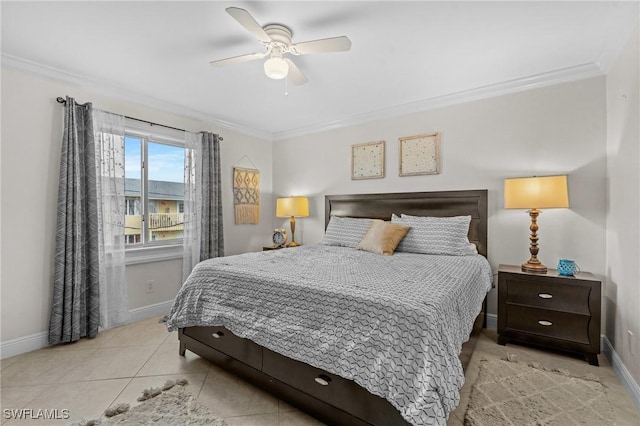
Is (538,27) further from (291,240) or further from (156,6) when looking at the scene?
(291,240)

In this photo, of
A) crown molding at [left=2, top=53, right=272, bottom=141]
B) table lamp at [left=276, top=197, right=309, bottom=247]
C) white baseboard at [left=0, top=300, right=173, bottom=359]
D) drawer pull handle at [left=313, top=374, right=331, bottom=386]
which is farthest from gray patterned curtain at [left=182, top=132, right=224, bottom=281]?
drawer pull handle at [left=313, top=374, right=331, bottom=386]

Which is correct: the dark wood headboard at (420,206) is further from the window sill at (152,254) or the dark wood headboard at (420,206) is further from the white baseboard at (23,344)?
the white baseboard at (23,344)

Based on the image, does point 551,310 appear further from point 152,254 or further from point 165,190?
point 165,190

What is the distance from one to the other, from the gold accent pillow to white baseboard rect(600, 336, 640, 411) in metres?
1.81

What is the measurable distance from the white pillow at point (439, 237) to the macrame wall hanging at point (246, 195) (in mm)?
2334

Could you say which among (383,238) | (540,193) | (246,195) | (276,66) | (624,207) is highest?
(276,66)

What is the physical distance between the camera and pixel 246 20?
5.69 feet

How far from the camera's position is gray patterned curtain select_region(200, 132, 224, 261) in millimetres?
3818

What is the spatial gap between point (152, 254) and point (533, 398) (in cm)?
371

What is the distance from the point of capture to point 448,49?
238 centimetres

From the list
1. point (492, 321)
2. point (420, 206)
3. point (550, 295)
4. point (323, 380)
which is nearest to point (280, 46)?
point (323, 380)

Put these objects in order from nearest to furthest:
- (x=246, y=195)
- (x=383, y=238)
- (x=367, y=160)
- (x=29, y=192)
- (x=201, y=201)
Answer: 1. (x=29, y=192)
2. (x=383, y=238)
3. (x=201, y=201)
4. (x=367, y=160)
5. (x=246, y=195)

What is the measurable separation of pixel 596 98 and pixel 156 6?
11.7 feet

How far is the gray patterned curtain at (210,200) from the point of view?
12.5 feet
